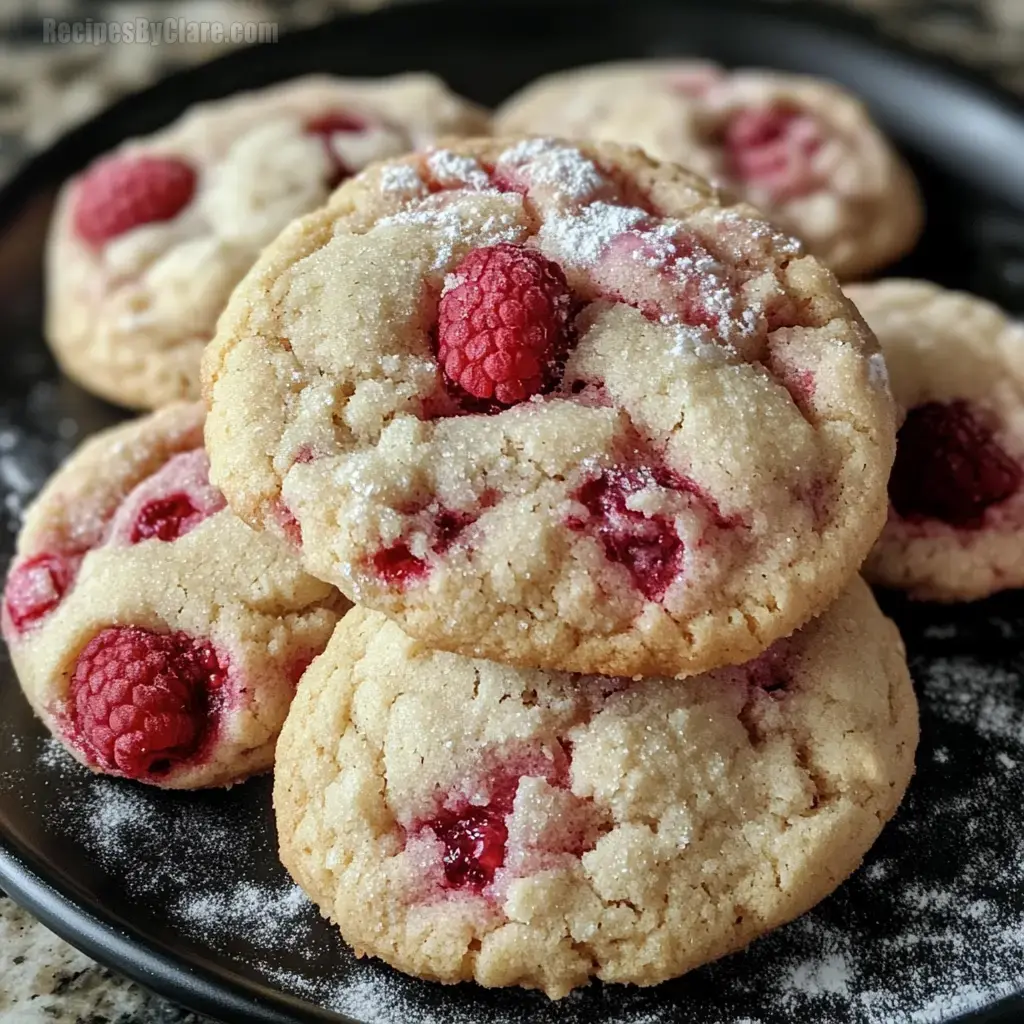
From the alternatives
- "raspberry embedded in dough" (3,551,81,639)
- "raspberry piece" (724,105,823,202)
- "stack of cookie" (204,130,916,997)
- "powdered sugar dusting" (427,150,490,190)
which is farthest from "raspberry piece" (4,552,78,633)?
"raspberry piece" (724,105,823,202)

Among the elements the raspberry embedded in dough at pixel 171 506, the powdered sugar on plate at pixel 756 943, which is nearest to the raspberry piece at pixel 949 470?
the powdered sugar on plate at pixel 756 943

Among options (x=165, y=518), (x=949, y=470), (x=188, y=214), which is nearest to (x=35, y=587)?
(x=165, y=518)

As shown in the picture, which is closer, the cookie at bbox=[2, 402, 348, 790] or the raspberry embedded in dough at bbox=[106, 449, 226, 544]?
the cookie at bbox=[2, 402, 348, 790]

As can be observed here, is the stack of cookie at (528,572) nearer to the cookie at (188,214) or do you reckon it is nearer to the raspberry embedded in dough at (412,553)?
the raspberry embedded in dough at (412,553)

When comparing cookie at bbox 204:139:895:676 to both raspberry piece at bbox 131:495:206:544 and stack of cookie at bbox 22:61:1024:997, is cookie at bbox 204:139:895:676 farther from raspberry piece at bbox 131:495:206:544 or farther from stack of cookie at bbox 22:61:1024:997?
raspberry piece at bbox 131:495:206:544

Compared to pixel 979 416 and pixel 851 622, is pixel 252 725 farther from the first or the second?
pixel 979 416

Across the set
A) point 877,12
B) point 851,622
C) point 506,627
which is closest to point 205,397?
point 506,627

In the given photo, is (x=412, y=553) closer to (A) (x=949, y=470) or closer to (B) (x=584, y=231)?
(B) (x=584, y=231)
